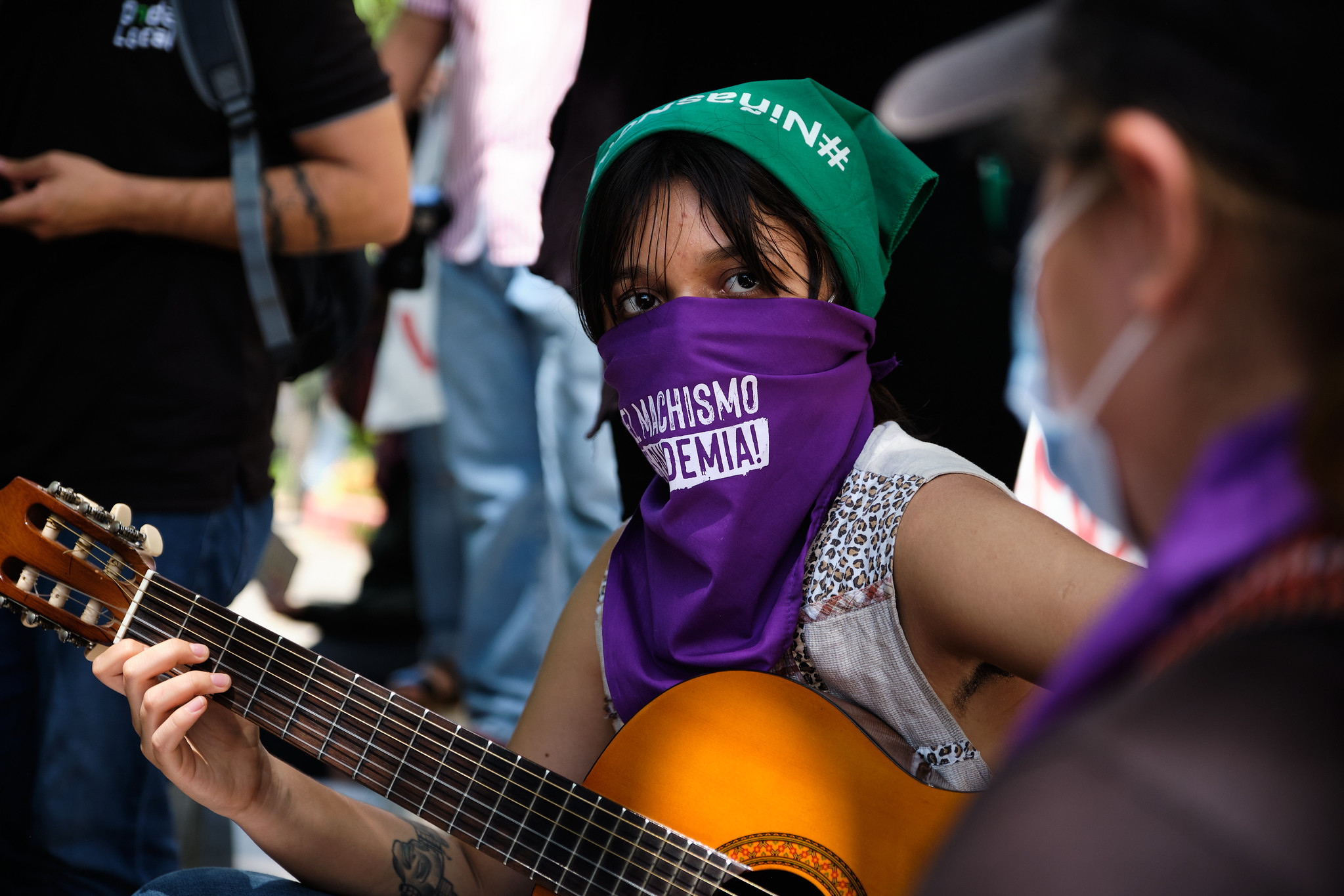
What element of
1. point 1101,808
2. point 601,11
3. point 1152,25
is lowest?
point 1101,808

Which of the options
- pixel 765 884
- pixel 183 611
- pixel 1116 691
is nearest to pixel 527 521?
pixel 183 611

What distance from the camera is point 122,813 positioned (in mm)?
2064

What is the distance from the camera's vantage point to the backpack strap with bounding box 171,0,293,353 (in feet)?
6.46

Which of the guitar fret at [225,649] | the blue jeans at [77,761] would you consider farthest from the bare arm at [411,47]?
the guitar fret at [225,649]

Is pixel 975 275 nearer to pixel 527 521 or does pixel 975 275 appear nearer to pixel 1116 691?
pixel 1116 691

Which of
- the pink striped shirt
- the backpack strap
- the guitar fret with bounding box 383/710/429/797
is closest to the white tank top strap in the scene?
the guitar fret with bounding box 383/710/429/797

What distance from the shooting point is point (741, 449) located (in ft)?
4.82

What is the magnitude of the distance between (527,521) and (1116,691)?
282 cm

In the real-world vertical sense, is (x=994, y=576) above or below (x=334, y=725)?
above

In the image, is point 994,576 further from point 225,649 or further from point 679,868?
point 225,649

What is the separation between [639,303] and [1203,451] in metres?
1.05

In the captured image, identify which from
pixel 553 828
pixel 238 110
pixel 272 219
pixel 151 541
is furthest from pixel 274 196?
pixel 553 828

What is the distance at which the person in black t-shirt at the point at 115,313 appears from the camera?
1988mm

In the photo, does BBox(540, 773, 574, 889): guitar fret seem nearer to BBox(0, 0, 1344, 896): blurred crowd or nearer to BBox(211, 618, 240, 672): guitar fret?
BBox(211, 618, 240, 672): guitar fret
